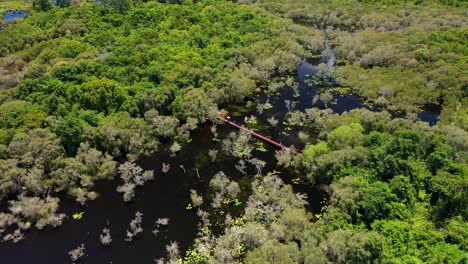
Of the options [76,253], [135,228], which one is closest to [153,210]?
[135,228]

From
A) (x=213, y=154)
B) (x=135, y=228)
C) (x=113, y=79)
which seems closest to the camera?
(x=135, y=228)

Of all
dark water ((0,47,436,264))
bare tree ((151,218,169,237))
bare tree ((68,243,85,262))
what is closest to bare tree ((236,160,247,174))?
dark water ((0,47,436,264))

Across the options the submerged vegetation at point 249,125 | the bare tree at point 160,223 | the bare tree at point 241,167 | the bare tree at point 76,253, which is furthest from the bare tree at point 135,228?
the bare tree at point 241,167

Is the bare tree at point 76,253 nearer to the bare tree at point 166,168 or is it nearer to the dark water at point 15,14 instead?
the bare tree at point 166,168

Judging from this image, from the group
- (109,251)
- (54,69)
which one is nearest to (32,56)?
(54,69)

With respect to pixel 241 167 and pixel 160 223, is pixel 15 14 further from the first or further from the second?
pixel 160 223

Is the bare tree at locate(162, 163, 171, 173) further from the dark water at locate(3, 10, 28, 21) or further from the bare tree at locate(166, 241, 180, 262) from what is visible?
the dark water at locate(3, 10, 28, 21)
